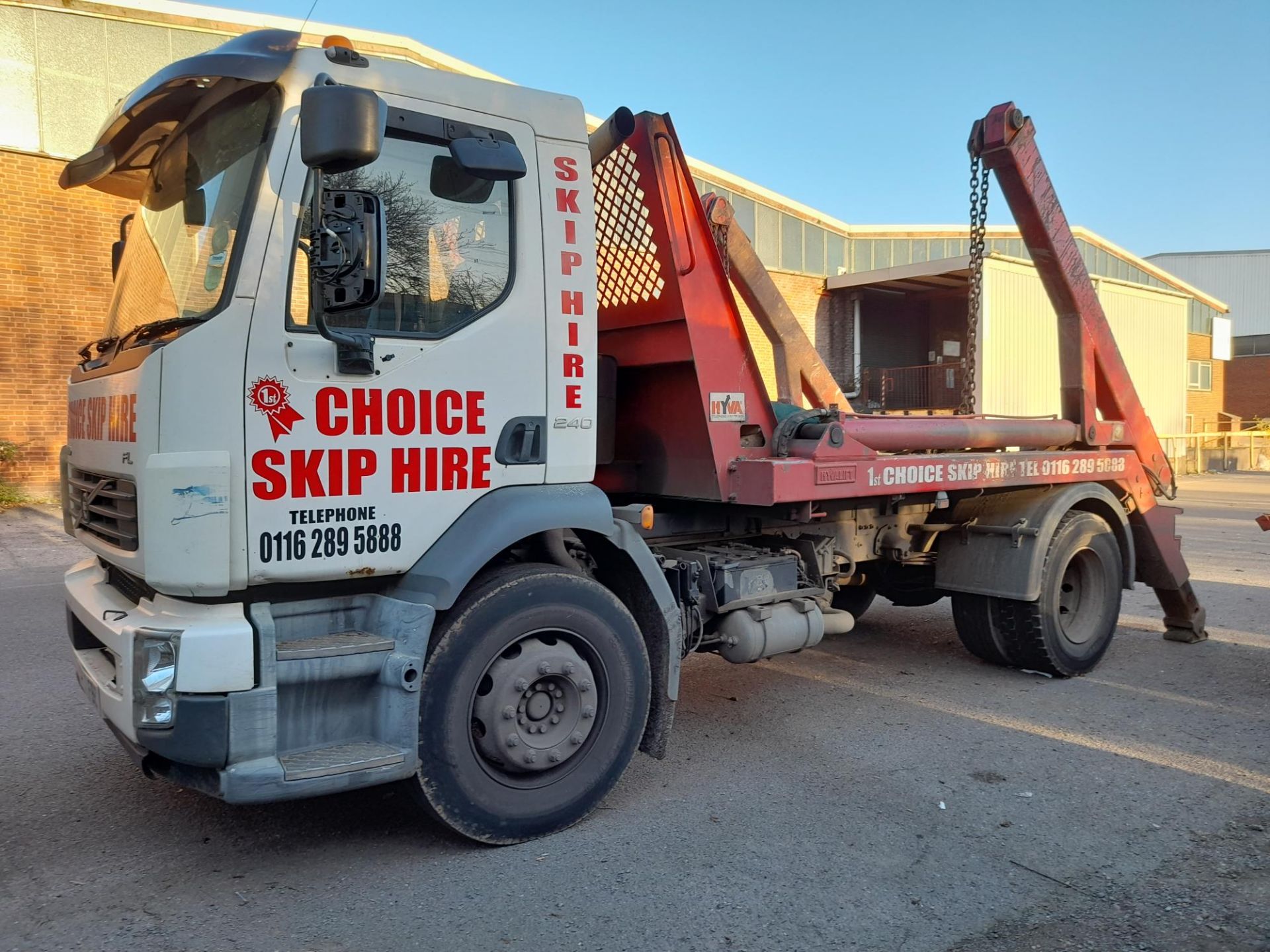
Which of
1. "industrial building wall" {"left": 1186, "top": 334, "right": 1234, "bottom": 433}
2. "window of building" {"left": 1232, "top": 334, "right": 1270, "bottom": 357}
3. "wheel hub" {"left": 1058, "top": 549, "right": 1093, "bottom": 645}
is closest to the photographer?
"wheel hub" {"left": 1058, "top": 549, "right": 1093, "bottom": 645}

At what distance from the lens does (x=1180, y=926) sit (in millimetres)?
3107

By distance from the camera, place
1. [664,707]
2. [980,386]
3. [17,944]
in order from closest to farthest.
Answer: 1. [17,944]
2. [664,707]
3. [980,386]

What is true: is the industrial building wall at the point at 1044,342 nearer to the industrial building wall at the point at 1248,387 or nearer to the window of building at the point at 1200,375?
the window of building at the point at 1200,375

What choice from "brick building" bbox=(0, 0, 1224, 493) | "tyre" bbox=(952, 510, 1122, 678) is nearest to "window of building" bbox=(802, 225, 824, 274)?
"brick building" bbox=(0, 0, 1224, 493)

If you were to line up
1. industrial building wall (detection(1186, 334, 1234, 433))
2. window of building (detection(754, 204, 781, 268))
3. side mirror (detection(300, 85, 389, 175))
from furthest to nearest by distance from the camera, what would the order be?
industrial building wall (detection(1186, 334, 1234, 433))
window of building (detection(754, 204, 781, 268))
side mirror (detection(300, 85, 389, 175))

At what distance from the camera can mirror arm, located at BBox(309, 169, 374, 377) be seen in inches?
125

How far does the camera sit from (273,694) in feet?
10.1

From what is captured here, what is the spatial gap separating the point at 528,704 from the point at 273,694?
0.96 m

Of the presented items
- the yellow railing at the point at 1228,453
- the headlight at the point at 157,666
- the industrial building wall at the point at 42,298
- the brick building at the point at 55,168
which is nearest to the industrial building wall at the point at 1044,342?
the yellow railing at the point at 1228,453

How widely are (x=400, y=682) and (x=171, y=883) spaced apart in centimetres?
106

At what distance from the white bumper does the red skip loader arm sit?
5.33 metres

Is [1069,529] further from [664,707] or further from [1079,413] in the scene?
[664,707]

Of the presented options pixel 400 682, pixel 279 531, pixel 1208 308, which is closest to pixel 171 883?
pixel 400 682

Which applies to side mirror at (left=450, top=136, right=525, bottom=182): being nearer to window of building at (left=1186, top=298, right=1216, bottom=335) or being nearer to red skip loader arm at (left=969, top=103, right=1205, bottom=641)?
red skip loader arm at (left=969, top=103, right=1205, bottom=641)
